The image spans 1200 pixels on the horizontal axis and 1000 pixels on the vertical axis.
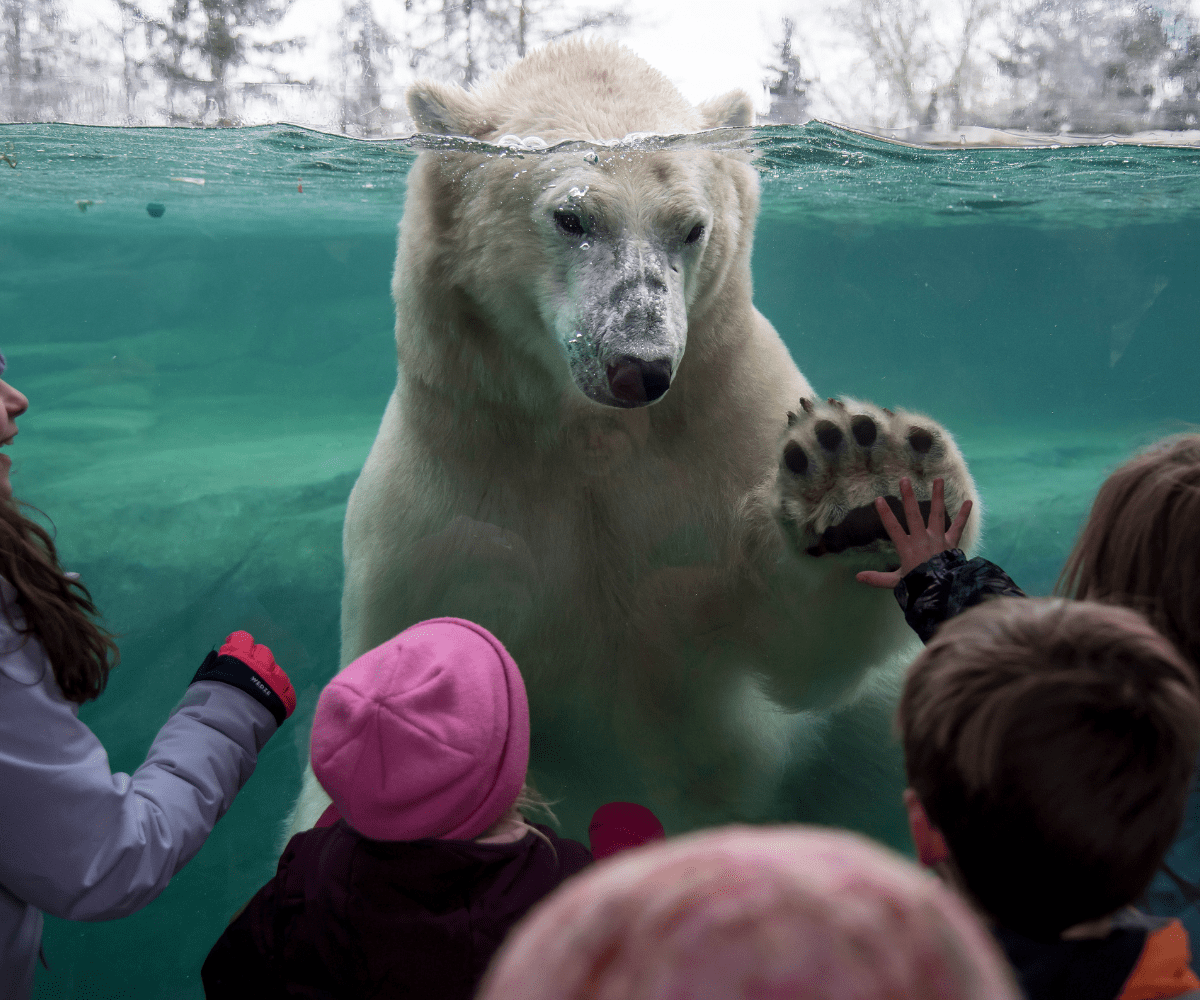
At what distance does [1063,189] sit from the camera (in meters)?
5.77

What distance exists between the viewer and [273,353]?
695cm

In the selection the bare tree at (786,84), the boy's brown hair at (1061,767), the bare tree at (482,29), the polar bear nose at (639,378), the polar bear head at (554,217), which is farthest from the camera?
the bare tree at (786,84)

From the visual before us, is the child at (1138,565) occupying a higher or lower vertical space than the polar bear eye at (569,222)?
lower

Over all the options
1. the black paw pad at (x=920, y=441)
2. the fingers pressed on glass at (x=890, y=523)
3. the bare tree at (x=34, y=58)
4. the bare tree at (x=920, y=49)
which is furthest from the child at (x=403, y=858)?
the bare tree at (x=34, y=58)

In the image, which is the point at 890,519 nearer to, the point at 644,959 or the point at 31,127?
the point at 644,959

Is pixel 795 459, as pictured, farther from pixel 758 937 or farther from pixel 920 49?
pixel 920 49

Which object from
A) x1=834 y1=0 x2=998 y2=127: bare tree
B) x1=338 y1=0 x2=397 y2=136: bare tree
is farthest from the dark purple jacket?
x1=834 y1=0 x2=998 y2=127: bare tree

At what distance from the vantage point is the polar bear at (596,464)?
2.14 metres

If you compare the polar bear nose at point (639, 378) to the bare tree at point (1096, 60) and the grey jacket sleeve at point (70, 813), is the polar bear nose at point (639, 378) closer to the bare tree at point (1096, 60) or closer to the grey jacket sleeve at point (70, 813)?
the grey jacket sleeve at point (70, 813)

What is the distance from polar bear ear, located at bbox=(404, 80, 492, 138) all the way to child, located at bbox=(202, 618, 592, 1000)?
5.01ft

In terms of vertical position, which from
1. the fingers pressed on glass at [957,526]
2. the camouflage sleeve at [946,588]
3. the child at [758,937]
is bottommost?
the camouflage sleeve at [946,588]

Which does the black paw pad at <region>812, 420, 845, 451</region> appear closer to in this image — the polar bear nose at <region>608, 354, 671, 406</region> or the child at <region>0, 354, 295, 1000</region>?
the polar bear nose at <region>608, 354, 671, 406</region>

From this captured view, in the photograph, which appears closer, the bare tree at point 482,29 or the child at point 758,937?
the child at point 758,937

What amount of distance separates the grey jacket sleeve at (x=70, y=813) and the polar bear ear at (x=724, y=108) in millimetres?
2063
